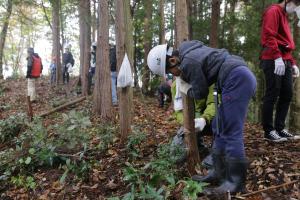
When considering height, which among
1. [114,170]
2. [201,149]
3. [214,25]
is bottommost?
[114,170]

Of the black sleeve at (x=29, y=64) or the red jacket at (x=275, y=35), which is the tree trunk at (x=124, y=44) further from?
the black sleeve at (x=29, y=64)

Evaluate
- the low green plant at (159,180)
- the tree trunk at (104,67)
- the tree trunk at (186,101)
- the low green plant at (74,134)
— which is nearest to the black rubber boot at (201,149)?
the low green plant at (159,180)

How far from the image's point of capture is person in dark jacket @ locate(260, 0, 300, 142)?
195 inches

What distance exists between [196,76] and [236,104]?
0.48m

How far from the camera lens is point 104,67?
821cm

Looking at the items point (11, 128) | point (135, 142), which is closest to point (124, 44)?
point (135, 142)

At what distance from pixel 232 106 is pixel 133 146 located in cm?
223

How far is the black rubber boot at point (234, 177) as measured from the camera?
371cm

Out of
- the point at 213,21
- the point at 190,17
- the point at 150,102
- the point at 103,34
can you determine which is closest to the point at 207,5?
the point at 190,17

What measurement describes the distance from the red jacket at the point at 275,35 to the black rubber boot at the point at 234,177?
1877 millimetres

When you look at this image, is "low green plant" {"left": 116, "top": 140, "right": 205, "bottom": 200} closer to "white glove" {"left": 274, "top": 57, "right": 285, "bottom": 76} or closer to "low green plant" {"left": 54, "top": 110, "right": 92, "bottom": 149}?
"low green plant" {"left": 54, "top": 110, "right": 92, "bottom": 149}

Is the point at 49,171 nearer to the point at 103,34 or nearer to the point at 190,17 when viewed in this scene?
the point at 103,34

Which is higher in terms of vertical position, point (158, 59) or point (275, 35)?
point (275, 35)

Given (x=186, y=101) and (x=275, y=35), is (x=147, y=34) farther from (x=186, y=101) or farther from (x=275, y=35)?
(x=186, y=101)
